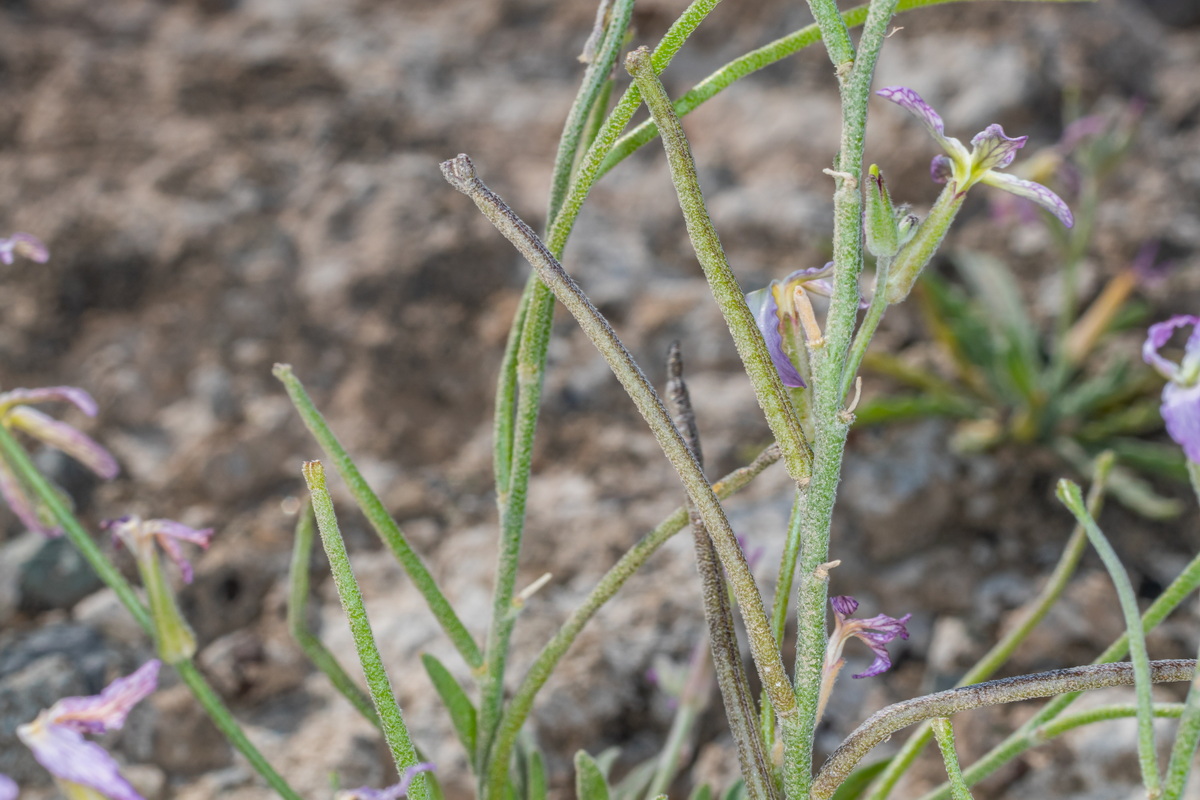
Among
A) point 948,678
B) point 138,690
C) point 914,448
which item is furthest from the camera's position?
point 914,448

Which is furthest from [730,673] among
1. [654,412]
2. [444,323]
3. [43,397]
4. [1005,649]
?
[444,323]

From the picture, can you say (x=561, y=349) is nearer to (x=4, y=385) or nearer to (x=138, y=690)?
(x=4, y=385)

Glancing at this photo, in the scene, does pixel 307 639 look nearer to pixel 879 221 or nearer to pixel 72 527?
pixel 72 527

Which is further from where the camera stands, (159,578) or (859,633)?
(159,578)

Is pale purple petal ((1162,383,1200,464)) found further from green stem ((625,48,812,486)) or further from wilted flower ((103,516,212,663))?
wilted flower ((103,516,212,663))

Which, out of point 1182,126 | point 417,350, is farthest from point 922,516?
point 1182,126

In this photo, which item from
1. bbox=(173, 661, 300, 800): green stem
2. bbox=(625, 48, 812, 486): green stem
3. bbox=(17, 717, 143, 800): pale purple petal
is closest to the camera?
bbox=(17, 717, 143, 800): pale purple petal

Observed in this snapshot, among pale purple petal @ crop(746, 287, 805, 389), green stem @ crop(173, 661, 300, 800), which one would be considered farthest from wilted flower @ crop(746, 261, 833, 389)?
green stem @ crop(173, 661, 300, 800)
